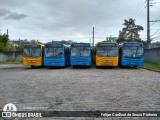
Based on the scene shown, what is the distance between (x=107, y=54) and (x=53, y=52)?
5.94 meters

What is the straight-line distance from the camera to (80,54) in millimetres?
30578

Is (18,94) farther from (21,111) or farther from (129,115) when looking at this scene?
(129,115)

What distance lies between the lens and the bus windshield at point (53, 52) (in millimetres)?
30625

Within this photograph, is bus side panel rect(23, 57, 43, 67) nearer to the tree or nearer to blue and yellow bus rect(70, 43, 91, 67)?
blue and yellow bus rect(70, 43, 91, 67)

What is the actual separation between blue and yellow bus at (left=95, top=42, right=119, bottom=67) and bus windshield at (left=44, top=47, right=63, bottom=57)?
410 centimetres

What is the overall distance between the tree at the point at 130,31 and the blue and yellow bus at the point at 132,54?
42.9m

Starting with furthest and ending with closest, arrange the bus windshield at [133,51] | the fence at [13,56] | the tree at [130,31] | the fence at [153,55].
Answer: the tree at [130,31]
the fence at [13,56]
the fence at [153,55]
the bus windshield at [133,51]

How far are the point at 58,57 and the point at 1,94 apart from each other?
1932cm

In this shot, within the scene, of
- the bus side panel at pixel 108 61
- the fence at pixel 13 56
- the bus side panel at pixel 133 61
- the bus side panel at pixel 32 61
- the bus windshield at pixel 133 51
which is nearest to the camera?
Answer: the bus side panel at pixel 108 61

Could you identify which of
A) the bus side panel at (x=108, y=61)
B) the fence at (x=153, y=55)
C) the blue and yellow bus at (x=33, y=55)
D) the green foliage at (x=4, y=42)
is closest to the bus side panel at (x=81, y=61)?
the bus side panel at (x=108, y=61)

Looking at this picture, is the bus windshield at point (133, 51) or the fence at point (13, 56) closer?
the bus windshield at point (133, 51)

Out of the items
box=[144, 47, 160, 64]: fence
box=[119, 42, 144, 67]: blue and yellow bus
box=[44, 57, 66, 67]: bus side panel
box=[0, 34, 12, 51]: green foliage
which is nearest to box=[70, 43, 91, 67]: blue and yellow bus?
box=[44, 57, 66, 67]: bus side panel

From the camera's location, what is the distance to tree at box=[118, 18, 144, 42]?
242ft

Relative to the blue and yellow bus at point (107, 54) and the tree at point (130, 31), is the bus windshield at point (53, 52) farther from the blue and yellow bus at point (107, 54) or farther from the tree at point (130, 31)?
the tree at point (130, 31)
